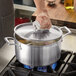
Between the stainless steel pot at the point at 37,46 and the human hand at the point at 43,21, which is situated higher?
the human hand at the point at 43,21

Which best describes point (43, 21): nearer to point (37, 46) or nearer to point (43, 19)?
point (43, 19)

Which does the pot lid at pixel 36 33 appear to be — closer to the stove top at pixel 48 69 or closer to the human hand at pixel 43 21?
the human hand at pixel 43 21

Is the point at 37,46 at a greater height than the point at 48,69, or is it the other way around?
the point at 37,46

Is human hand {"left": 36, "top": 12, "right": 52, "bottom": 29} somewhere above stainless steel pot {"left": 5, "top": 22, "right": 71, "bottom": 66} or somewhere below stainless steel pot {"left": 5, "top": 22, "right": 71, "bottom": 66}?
above


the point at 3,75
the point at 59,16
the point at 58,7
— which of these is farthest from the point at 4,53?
the point at 58,7

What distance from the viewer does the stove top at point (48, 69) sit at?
844mm

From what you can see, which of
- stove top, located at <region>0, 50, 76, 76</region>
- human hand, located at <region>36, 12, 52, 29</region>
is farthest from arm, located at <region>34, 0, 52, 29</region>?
stove top, located at <region>0, 50, 76, 76</region>

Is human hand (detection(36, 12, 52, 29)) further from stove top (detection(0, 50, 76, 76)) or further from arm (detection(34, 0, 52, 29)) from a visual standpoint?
stove top (detection(0, 50, 76, 76))

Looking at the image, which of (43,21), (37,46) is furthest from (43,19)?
(37,46)

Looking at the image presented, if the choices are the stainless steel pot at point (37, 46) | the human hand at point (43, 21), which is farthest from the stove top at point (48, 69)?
the human hand at point (43, 21)

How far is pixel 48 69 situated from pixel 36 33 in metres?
0.16

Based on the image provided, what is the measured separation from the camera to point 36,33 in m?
0.85

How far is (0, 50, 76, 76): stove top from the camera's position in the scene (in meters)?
0.84

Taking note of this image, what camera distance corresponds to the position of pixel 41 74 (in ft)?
2.75
